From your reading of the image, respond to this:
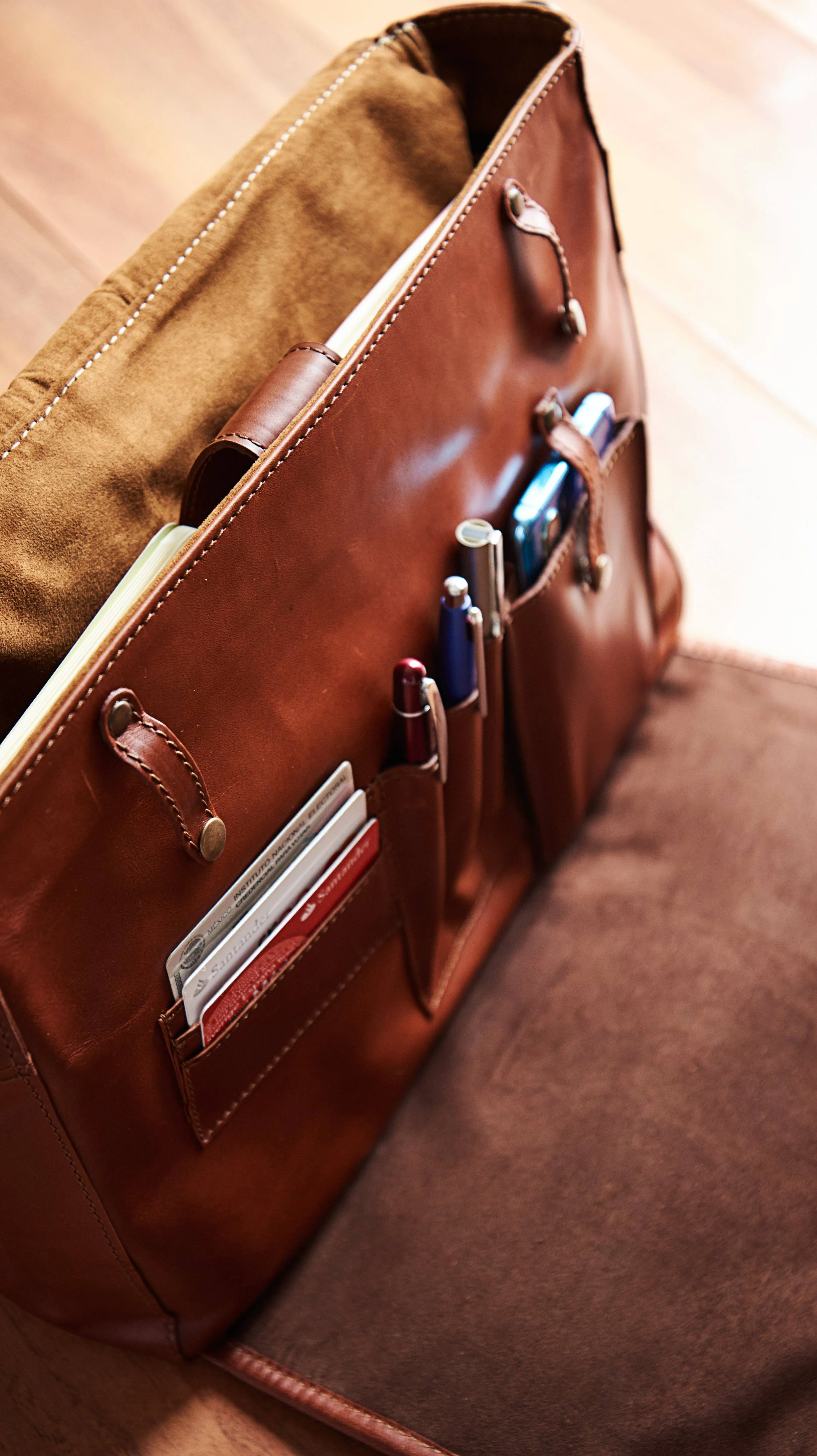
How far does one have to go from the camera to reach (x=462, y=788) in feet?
2.39

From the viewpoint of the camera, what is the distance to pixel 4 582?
0.57 meters

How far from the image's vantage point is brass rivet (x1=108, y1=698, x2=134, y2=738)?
0.48m

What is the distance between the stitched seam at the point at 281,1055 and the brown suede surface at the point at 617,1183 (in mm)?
149

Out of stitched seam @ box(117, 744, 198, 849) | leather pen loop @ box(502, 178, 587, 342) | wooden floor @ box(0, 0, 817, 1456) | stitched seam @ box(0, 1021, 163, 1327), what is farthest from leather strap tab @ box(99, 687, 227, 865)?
wooden floor @ box(0, 0, 817, 1456)

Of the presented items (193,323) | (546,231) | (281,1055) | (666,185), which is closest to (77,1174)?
(281,1055)

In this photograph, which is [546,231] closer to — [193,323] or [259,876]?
[193,323]

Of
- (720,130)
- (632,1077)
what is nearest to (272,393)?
(632,1077)

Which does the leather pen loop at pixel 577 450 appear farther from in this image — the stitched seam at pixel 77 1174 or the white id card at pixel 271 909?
the stitched seam at pixel 77 1174

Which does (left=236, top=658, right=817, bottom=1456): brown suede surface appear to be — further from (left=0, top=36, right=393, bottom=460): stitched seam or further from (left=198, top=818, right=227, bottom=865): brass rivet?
(left=0, top=36, right=393, bottom=460): stitched seam

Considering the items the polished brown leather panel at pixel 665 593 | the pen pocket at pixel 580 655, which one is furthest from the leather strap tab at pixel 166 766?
the polished brown leather panel at pixel 665 593

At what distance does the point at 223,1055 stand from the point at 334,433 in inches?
12.7

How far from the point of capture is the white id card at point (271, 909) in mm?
559

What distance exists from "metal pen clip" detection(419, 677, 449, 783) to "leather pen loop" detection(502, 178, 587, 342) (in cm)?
26

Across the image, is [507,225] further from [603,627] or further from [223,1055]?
[223,1055]
